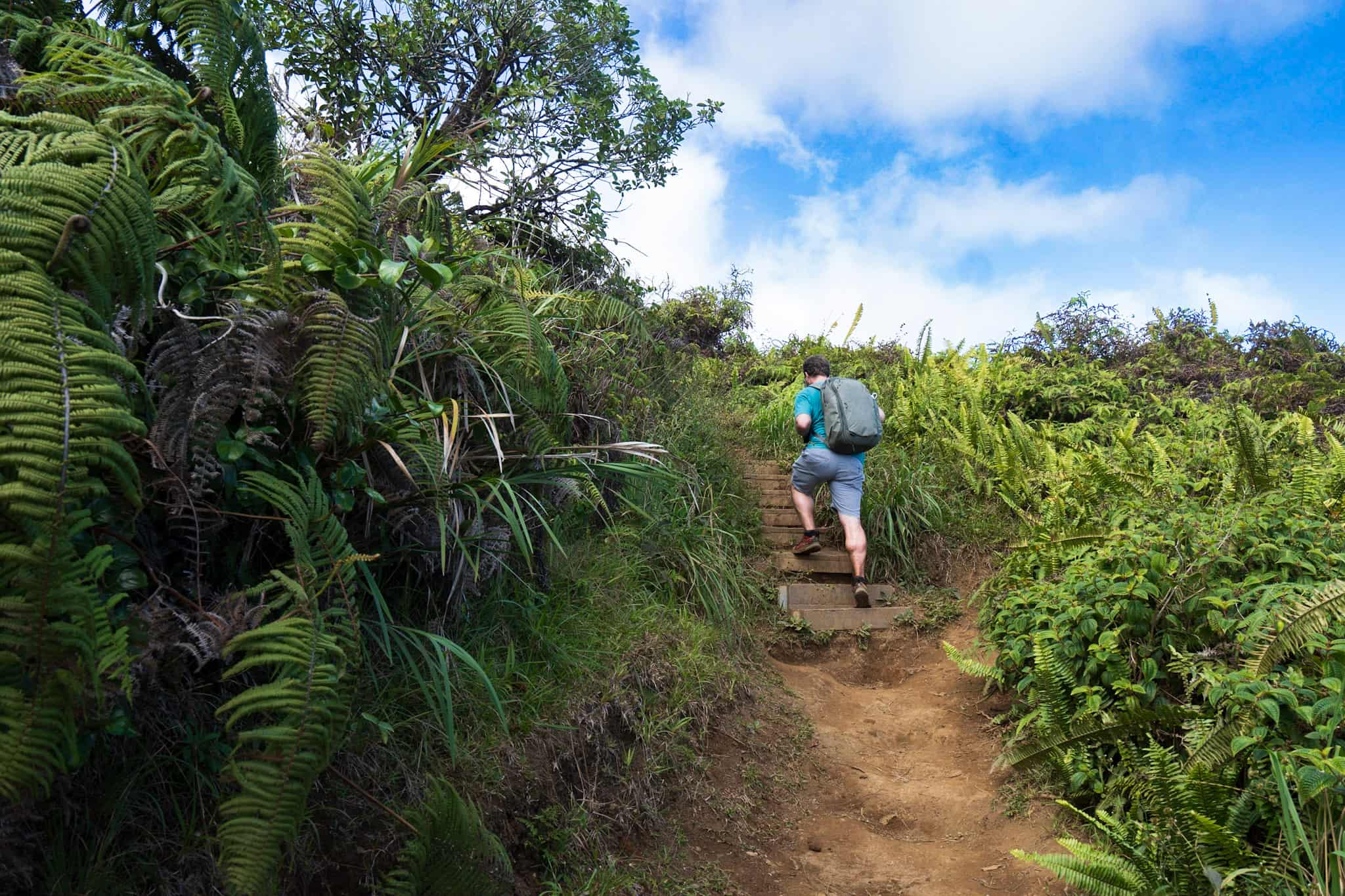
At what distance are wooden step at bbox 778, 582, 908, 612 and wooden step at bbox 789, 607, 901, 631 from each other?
10cm

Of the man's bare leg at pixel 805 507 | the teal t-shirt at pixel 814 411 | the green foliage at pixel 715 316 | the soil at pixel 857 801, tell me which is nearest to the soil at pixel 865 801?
the soil at pixel 857 801

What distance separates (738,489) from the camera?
8.17 m

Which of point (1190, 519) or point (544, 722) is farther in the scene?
point (1190, 519)

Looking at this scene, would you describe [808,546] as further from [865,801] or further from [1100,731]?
[1100,731]

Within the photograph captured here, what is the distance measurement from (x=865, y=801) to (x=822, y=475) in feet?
10.8

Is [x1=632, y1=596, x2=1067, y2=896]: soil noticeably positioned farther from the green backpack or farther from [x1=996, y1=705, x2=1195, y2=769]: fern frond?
the green backpack

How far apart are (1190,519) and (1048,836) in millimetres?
1744

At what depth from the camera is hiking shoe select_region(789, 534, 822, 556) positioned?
25.6ft

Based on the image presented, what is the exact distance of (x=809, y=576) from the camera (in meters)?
7.85

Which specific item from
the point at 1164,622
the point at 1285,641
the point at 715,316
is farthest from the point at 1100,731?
the point at 715,316

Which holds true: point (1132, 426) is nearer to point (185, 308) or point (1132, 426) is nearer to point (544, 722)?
point (544, 722)

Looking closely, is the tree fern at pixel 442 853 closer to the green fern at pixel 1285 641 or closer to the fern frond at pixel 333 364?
the fern frond at pixel 333 364

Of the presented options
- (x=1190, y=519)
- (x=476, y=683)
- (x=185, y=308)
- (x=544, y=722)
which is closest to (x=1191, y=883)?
(x=1190, y=519)

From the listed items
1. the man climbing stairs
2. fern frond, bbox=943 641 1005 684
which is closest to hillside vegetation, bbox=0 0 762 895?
fern frond, bbox=943 641 1005 684
